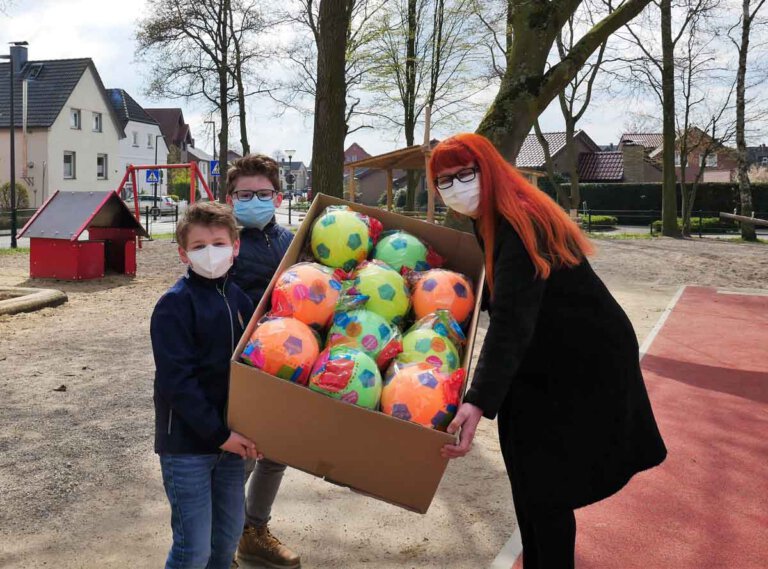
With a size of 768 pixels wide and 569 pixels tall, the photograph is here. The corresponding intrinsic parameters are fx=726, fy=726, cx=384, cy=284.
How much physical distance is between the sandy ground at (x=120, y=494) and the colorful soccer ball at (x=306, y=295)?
3.32 ft

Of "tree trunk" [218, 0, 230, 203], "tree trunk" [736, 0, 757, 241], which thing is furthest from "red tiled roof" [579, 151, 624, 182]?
"tree trunk" [218, 0, 230, 203]

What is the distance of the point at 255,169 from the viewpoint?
126 inches

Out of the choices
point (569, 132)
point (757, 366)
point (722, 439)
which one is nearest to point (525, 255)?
point (722, 439)

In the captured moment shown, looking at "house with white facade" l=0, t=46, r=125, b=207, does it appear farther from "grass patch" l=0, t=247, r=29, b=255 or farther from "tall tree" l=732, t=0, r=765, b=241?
"tall tree" l=732, t=0, r=765, b=241

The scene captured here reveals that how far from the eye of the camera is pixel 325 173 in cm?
827

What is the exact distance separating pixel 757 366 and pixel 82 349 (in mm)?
7239

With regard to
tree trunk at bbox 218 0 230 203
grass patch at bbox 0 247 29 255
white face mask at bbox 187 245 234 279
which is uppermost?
tree trunk at bbox 218 0 230 203

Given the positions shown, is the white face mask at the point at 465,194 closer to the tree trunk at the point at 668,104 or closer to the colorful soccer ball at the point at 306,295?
the colorful soccer ball at the point at 306,295

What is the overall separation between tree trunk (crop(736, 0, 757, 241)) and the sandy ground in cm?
2655

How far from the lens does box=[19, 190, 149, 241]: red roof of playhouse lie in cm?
1299

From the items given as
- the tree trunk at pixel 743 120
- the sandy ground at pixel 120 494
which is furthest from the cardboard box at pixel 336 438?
the tree trunk at pixel 743 120

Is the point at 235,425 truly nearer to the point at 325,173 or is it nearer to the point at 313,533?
the point at 313,533

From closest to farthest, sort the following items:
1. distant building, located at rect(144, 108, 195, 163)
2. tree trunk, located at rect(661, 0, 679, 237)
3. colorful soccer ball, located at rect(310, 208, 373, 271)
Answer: colorful soccer ball, located at rect(310, 208, 373, 271)
tree trunk, located at rect(661, 0, 679, 237)
distant building, located at rect(144, 108, 195, 163)

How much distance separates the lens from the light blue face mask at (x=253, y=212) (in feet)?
10.3
